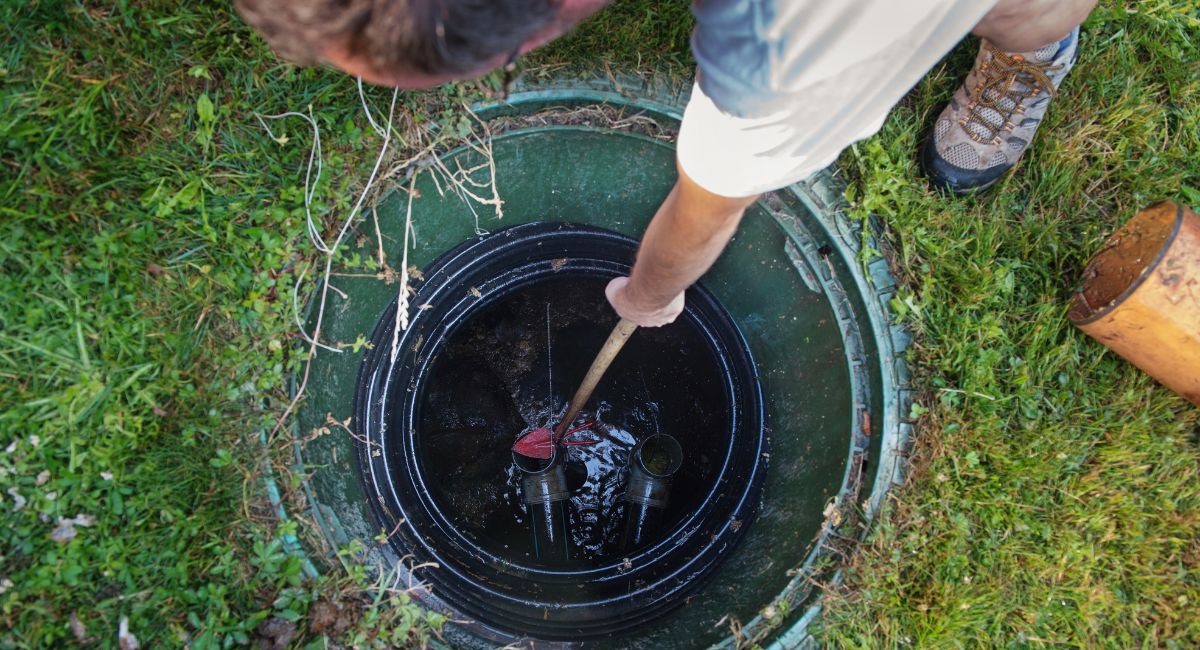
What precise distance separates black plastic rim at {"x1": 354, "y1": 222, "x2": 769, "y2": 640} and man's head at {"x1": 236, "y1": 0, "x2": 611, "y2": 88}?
4.94 feet

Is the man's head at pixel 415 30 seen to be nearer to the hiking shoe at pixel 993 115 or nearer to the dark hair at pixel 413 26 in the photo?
the dark hair at pixel 413 26

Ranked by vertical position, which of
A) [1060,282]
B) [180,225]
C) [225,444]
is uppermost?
[1060,282]

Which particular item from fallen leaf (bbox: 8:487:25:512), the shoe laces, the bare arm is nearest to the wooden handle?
the bare arm

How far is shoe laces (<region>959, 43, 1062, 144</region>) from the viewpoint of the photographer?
1.99 m

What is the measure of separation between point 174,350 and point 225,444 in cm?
26

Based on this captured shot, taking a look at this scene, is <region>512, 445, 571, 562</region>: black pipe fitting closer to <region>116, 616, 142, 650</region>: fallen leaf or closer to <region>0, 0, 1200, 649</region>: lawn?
<region>0, 0, 1200, 649</region>: lawn

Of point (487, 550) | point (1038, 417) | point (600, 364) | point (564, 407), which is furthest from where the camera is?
point (564, 407)

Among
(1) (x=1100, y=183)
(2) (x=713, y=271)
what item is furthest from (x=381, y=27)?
(1) (x=1100, y=183)

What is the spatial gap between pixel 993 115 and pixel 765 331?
2.93 feet

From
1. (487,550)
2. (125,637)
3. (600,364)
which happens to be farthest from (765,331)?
(125,637)

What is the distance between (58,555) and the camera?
160cm

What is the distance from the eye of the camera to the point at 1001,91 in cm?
201

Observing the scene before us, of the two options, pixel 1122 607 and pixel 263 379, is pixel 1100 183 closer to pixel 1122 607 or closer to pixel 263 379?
pixel 1122 607

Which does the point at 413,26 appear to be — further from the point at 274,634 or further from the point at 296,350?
the point at 274,634
